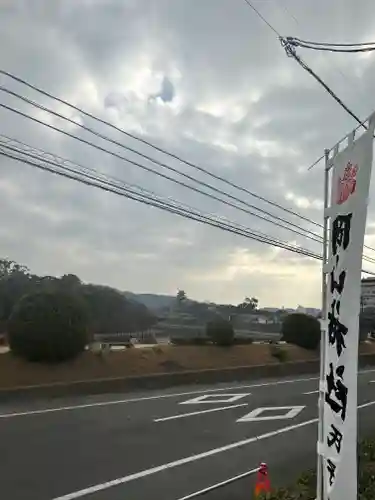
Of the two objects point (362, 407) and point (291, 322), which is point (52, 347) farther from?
point (291, 322)

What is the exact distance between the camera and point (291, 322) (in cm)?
2964

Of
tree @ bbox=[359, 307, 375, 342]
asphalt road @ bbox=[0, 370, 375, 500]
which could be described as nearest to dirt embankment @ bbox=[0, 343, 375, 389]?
asphalt road @ bbox=[0, 370, 375, 500]

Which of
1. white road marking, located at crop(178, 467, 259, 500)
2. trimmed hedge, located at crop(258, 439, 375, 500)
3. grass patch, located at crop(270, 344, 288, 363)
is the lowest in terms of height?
white road marking, located at crop(178, 467, 259, 500)

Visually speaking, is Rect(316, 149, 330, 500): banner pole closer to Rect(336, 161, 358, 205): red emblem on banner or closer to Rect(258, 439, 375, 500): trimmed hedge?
Rect(336, 161, 358, 205): red emblem on banner

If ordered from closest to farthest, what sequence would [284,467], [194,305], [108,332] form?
[284,467], [108,332], [194,305]

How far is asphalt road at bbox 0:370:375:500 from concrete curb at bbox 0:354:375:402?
2.36 feet

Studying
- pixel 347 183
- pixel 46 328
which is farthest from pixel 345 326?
pixel 46 328

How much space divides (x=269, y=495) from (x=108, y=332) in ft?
76.5

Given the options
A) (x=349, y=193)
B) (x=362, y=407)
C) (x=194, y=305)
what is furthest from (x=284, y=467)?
(x=194, y=305)

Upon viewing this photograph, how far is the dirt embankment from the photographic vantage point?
15.2 m

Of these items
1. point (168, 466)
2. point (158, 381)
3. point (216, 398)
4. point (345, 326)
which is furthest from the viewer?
point (158, 381)

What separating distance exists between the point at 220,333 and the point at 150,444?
50.2 feet

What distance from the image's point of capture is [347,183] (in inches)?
172

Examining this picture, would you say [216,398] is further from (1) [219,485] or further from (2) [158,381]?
(1) [219,485]
